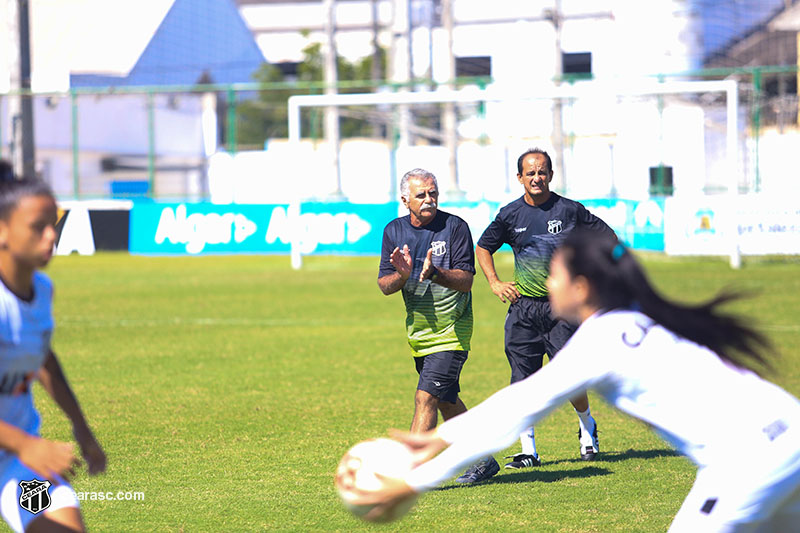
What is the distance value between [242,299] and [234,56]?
40.8 meters

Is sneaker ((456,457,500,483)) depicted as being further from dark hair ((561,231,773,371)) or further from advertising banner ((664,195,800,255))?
advertising banner ((664,195,800,255))

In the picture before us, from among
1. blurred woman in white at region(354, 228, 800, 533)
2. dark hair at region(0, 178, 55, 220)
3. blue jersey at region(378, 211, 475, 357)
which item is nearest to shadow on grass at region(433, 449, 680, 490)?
blue jersey at region(378, 211, 475, 357)

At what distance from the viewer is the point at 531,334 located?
7.63 m

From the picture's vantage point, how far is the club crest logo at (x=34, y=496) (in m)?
3.65

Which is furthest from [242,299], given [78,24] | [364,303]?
[78,24]

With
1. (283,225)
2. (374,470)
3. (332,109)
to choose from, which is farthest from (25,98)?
(374,470)

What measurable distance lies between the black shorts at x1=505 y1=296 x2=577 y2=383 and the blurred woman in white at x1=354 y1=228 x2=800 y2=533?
13.7 ft

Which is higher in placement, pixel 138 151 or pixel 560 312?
pixel 138 151

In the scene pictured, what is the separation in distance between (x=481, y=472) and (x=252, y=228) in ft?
68.6

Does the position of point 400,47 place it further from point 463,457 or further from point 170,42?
point 463,457

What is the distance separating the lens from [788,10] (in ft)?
156

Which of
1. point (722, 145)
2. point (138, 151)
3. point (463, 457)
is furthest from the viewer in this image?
point (138, 151)

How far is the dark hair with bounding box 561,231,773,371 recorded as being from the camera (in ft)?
10.9

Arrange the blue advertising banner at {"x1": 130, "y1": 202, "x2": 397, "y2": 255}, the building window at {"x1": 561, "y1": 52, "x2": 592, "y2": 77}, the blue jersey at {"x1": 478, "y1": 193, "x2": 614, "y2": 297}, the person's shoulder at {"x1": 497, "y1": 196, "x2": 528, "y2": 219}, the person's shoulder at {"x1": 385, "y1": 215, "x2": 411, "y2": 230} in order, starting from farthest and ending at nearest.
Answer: the building window at {"x1": 561, "y1": 52, "x2": 592, "y2": 77}, the blue advertising banner at {"x1": 130, "y1": 202, "x2": 397, "y2": 255}, the person's shoulder at {"x1": 497, "y1": 196, "x2": 528, "y2": 219}, the blue jersey at {"x1": 478, "y1": 193, "x2": 614, "y2": 297}, the person's shoulder at {"x1": 385, "y1": 215, "x2": 411, "y2": 230}
